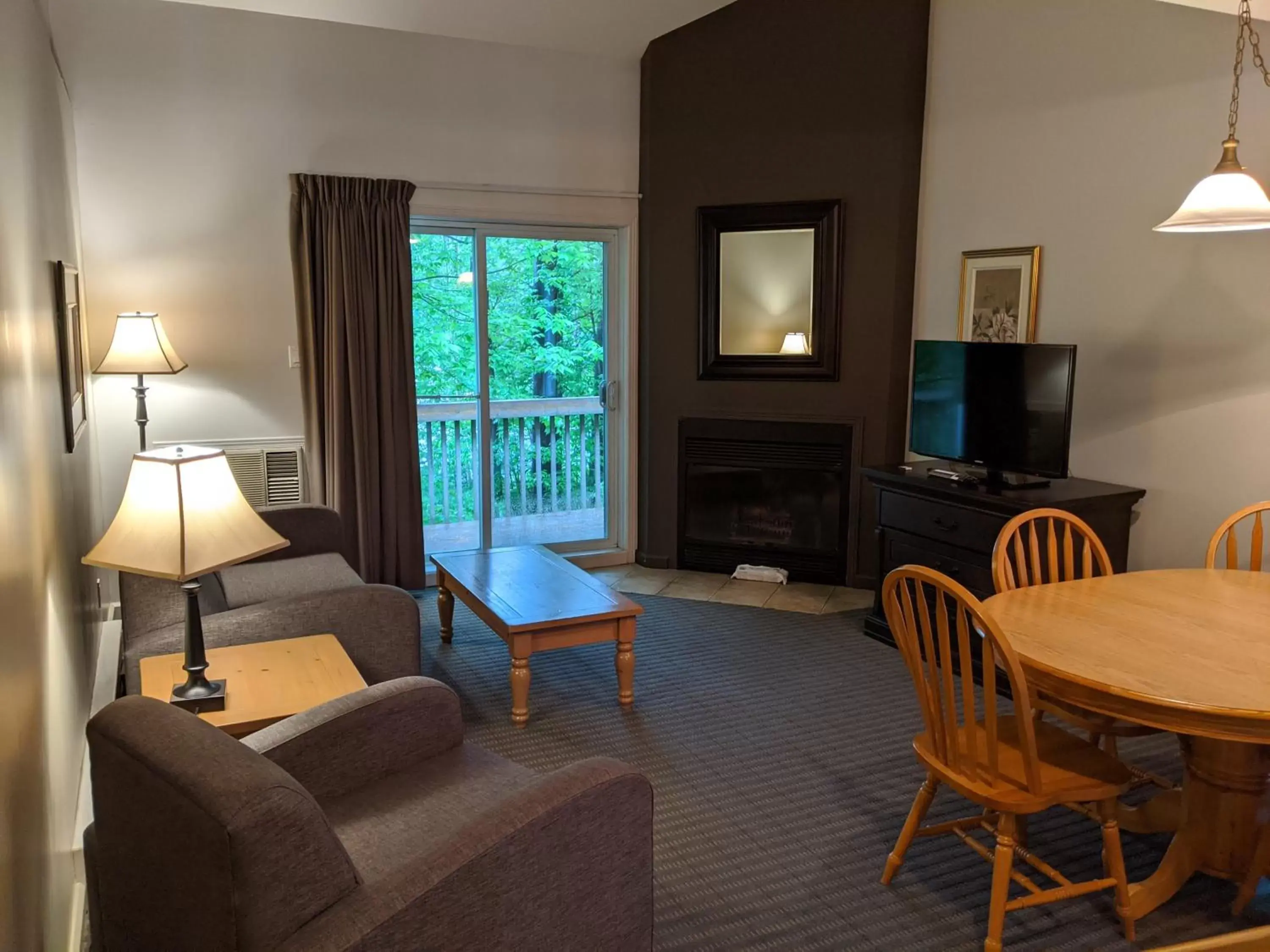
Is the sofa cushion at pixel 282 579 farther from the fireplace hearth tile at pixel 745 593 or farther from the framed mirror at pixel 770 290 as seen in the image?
the framed mirror at pixel 770 290

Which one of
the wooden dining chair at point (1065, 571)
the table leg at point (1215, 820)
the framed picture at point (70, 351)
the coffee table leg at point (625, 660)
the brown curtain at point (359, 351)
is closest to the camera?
the table leg at point (1215, 820)

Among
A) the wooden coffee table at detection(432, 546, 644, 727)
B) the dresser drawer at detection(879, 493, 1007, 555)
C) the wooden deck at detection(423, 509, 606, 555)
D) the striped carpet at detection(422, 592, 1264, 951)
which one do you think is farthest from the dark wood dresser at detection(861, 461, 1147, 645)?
the wooden deck at detection(423, 509, 606, 555)

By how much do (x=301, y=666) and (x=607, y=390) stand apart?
3.33 meters

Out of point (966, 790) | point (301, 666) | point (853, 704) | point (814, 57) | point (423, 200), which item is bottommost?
point (853, 704)

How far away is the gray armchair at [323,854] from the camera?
1.38 m

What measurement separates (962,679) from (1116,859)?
1.93ft

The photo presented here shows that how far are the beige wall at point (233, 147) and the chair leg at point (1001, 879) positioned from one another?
3821mm

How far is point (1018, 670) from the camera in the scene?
2.09 meters

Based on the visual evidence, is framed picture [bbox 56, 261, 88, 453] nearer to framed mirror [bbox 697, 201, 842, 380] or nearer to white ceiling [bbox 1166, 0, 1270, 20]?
framed mirror [bbox 697, 201, 842, 380]

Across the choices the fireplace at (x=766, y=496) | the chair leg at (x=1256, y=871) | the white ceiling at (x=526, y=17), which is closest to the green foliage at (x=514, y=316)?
the fireplace at (x=766, y=496)

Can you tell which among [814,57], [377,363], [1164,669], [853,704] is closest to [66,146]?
[377,363]

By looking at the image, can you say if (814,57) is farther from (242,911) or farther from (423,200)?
(242,911)

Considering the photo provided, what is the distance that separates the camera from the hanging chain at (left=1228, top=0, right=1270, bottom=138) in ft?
11.0

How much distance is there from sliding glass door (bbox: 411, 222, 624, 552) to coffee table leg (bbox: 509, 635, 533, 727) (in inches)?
81.4
